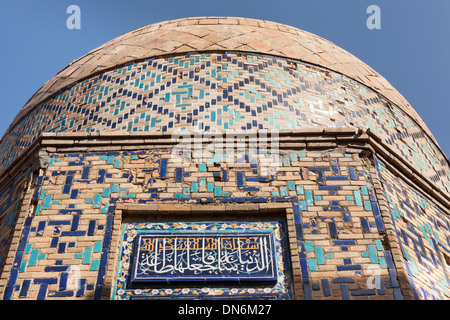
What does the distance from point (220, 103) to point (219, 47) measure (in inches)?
30.9

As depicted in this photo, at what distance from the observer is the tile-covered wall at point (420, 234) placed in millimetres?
3510

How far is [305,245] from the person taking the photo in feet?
11.0

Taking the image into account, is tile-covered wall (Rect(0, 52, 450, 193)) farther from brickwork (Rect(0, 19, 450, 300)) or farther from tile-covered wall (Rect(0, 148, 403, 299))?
tile-covered wall (Rect(0, 148, 403, 299))

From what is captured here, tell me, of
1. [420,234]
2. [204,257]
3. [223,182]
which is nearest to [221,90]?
[223,182]

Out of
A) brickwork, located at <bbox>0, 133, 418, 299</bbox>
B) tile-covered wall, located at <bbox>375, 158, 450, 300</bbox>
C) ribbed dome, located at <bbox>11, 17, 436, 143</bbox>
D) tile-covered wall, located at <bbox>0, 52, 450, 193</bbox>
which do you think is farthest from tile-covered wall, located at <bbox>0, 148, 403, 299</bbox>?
ribbed dome, located at <bbox>11, 17, 436, 143</bbox>

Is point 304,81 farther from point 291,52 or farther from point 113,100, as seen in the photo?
point 113,100

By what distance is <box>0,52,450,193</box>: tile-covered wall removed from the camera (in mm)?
4332

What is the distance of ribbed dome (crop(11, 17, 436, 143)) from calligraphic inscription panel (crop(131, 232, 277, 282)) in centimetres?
209

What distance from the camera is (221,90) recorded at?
4.51 metres

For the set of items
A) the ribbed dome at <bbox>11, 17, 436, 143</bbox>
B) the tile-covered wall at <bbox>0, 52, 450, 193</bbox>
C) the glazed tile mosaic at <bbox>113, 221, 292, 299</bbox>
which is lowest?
the glazed tile mosaic at <bbox>113, 221, 292, 299</bbox>

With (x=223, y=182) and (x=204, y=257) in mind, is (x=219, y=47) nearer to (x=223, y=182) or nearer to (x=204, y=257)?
(x=223, y=182)
